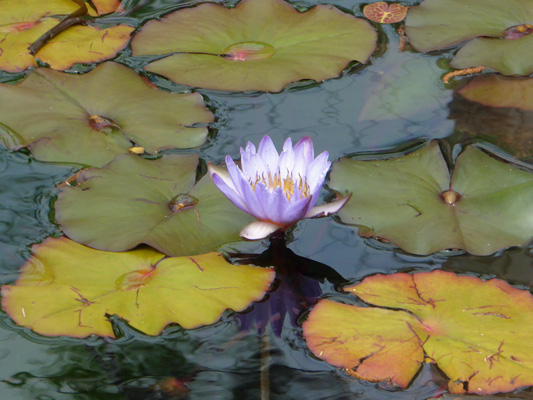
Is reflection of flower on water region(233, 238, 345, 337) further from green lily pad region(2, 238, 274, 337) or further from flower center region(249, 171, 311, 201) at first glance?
flower center region(249, 171, 311, 201)

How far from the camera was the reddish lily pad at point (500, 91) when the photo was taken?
2229 mm

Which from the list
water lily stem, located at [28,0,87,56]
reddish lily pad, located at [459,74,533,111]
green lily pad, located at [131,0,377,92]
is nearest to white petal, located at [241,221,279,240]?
green lily pad, located at [131,0,377,92]

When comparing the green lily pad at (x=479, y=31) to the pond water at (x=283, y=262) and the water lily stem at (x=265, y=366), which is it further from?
the water lily stem at (x=265, y=366)

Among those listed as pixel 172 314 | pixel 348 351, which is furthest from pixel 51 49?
pixel 348 351

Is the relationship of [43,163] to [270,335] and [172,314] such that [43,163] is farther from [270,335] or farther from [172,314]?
[270,335]

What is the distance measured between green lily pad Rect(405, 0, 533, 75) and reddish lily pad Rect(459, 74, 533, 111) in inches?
1.5

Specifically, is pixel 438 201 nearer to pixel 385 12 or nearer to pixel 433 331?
pixel 433 331

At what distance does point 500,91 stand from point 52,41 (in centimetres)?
165

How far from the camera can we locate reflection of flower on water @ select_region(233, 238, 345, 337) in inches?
61.4

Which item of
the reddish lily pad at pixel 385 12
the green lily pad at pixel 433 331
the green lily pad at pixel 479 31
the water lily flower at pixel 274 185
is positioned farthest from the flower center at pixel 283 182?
the reddish lily pad at pixel 385 12

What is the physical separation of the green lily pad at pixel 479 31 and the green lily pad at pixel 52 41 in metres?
1.13

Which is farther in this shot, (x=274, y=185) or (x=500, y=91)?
(x=500, y=91)

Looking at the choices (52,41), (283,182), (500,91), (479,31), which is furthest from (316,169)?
(52,41)

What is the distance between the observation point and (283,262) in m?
1.70
